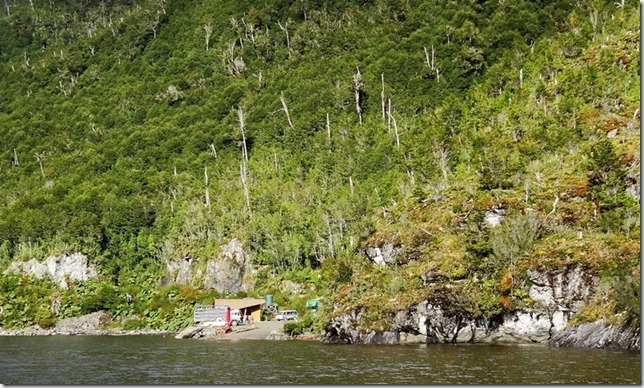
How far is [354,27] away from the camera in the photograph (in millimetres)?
176625

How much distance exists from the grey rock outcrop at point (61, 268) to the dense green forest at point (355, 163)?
6.78 ft

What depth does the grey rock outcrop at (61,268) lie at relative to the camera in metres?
130

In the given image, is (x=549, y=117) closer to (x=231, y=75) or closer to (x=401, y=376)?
(x=401, y=376)

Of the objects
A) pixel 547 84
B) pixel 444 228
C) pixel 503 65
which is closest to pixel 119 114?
pixel 503 65

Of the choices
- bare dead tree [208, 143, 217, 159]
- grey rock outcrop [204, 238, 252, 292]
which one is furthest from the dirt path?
bare dead tree [208, 143, 217, 159]

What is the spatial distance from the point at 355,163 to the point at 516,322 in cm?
6200

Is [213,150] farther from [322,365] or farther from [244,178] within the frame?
[322,365]

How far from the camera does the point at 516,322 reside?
69.9 m

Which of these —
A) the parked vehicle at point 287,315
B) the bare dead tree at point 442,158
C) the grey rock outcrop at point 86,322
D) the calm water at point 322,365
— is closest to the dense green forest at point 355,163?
the bare dead tree at point 442,158

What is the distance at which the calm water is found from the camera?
155 ft

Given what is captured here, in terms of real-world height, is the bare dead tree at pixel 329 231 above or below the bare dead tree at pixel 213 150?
below

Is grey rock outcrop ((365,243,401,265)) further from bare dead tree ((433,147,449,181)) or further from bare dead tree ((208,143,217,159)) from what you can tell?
bare dead tree ((208,143,217,159))

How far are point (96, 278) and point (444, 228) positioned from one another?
242 ft

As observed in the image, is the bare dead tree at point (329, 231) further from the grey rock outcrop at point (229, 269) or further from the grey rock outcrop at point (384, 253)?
the grey rock outcrop at point (384, 253)
